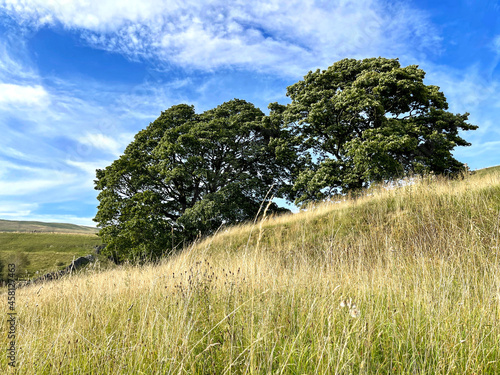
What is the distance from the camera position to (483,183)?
33.4 ft

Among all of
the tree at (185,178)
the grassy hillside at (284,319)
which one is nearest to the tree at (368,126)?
the tree at (185,178)

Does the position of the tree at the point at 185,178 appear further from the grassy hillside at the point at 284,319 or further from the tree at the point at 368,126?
the grassy hillside at the point at 284,319

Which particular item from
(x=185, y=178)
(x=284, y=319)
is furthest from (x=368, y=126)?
(x=284, y=319)

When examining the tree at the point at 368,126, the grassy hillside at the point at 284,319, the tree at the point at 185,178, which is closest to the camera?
the grassy hillside at the point at 284,319

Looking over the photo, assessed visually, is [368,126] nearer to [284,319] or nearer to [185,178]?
[185,178]

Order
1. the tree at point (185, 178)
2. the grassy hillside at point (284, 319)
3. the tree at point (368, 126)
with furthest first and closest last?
the tree at point (185, 178) < the tree at point (368, 126) < the grassy hillside at point (284, 319)

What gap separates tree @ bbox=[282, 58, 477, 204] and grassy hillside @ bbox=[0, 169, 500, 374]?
5.52 metres

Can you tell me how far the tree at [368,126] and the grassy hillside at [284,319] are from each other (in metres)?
5.52

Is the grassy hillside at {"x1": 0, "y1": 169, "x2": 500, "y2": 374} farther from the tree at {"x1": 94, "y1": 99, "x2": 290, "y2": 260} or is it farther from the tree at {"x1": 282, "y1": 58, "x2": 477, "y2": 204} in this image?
the tree at {"x1": 94, "y1": 99, "x2": 290, "y2": 260}

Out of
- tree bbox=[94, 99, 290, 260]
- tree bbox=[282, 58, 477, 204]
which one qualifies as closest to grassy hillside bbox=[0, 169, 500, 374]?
tree bbox=[282, 58, 477, 204]

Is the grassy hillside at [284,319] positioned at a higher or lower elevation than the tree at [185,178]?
lower

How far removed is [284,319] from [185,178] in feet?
50.8

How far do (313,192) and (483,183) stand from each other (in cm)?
786

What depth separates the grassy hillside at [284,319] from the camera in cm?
219
